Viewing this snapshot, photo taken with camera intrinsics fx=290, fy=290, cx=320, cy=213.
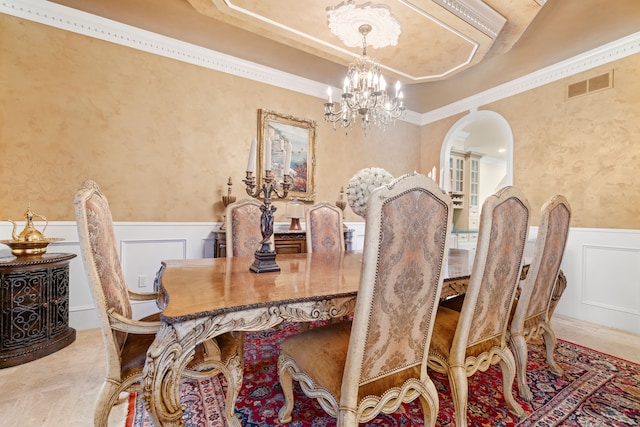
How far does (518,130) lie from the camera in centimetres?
363

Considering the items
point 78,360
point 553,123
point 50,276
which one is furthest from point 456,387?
point 553,123

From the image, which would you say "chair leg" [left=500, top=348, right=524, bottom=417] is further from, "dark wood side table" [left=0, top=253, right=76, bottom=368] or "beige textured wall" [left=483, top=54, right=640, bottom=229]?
"dark wood side table" [left=0, top=253, right=76, bottom=368]

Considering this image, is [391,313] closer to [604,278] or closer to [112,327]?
[112,327]

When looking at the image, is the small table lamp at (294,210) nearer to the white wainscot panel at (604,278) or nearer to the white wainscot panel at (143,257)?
the white wainscot panel at (143,257)

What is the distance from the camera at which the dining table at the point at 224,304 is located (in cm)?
85

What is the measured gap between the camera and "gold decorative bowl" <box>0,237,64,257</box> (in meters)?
2.04

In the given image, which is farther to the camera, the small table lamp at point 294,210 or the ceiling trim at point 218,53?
the small table lamp at point 294,210

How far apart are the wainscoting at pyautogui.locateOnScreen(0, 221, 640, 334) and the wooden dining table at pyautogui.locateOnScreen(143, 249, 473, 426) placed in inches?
56.1

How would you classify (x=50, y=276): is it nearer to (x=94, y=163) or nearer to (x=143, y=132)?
(x=94, y=163)

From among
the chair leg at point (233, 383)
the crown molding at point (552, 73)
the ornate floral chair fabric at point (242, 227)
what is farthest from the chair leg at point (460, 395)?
the crown molding at point (552, 73)

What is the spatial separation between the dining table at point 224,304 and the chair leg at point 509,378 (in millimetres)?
396

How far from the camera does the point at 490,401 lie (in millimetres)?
1598

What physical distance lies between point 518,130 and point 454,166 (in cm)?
332

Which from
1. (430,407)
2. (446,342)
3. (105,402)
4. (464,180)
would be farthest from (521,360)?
(464,180)
